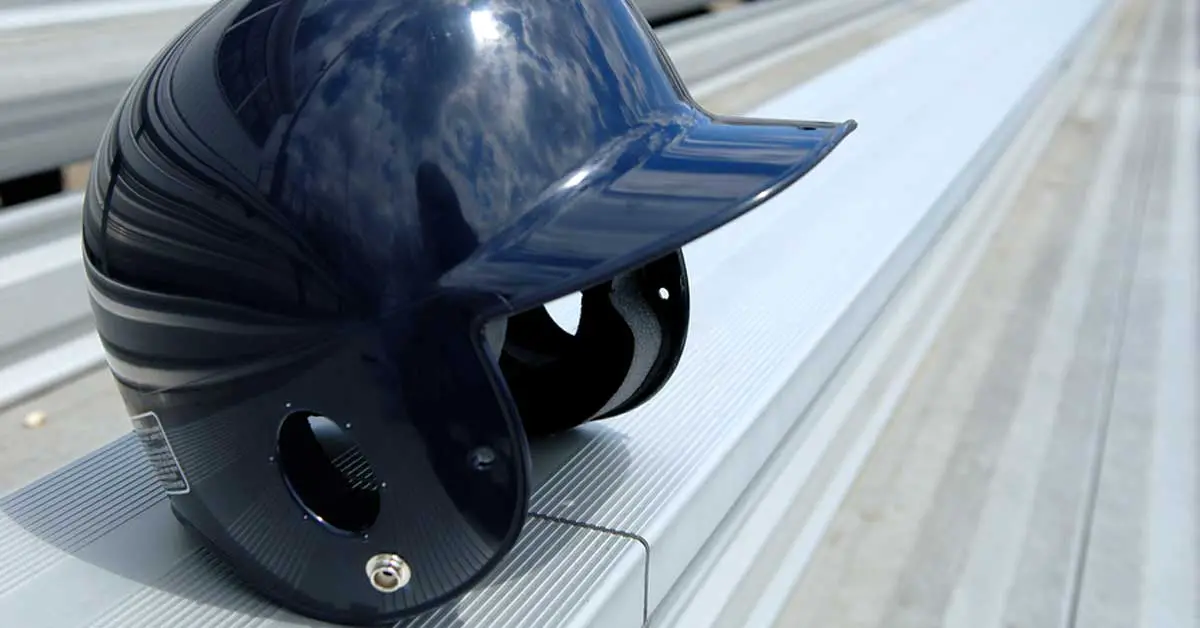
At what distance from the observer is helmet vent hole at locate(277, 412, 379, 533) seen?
1003mm

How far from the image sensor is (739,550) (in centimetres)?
148

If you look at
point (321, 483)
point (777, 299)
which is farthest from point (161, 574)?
point (777, 299)

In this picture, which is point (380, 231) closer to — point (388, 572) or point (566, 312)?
point (388, 572)

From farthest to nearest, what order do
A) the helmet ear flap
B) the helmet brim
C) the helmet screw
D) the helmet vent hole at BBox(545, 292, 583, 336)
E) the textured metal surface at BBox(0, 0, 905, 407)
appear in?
the textured metal surface at BBox(0, 0, 905, 407)
the helmet vent hole at BBox(545, 292, 583, 336)
the helmet ear flap
the helmet screw
the helmet brim

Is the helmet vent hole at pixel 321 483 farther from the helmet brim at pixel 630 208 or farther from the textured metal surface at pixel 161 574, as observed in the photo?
the helmet brim at pixel 630 208

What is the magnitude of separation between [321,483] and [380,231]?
10.8 inches

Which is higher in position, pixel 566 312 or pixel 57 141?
pixel 57 141

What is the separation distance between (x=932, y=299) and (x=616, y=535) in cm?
179

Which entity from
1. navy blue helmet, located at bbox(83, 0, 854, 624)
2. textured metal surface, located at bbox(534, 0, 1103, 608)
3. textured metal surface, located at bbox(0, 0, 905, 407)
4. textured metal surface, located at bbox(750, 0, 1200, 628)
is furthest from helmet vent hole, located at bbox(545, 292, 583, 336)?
textured metal surface, located at bbox(0, 0, 905, 407)

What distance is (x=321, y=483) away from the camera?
3.42 feet

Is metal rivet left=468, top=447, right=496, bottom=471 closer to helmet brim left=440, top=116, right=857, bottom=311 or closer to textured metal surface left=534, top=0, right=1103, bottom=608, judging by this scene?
helmet brim left=440, top=116, right=857, bottom=311

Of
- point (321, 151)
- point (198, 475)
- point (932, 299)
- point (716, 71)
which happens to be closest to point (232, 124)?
point (321, 151)

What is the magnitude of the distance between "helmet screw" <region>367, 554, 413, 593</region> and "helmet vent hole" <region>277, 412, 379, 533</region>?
30mm

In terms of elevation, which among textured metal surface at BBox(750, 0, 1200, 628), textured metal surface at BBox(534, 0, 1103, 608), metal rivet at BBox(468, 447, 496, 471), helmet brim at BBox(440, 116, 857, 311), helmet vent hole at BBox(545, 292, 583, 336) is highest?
helmet brim at BBox(440, 116, 857, 311)
